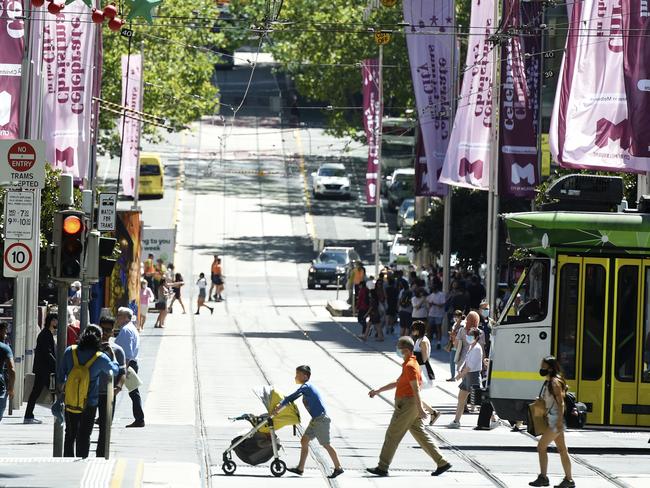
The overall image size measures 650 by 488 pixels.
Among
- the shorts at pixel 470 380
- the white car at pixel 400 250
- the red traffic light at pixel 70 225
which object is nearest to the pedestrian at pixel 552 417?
the red traffic light at pixel 70 225

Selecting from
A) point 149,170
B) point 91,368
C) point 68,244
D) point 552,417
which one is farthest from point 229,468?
point 149,170

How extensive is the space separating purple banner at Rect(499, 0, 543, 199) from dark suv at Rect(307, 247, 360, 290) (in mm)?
26319

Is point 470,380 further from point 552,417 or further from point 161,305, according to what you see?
point 161,305

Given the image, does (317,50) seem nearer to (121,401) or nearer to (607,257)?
(121,401)

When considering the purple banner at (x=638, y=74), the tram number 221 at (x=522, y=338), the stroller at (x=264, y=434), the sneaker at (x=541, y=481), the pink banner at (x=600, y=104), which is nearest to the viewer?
the sneaker at (x=541, y=481)

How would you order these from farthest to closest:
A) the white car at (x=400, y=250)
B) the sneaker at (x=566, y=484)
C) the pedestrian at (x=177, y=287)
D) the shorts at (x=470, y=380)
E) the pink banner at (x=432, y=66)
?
the white car at (x=400, y=250) → the pedestrian at (x=177, y=287) → the pink banner at (x=432, y=66) → the shorts at (x=470, y=380) → the sneaker at (x=566, y=484)

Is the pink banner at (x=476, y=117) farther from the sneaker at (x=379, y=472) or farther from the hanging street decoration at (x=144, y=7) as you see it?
the hanging street decoration at (x=144, y=7)

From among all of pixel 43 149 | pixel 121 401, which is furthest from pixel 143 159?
pixel 43 149

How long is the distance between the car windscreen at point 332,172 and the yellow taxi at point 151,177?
7.76 meters

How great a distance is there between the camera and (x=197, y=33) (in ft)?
234

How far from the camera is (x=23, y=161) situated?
20125mm

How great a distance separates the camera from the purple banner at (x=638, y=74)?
25203 millimetres

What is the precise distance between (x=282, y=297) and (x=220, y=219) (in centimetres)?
1984

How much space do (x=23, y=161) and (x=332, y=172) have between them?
60811mm
